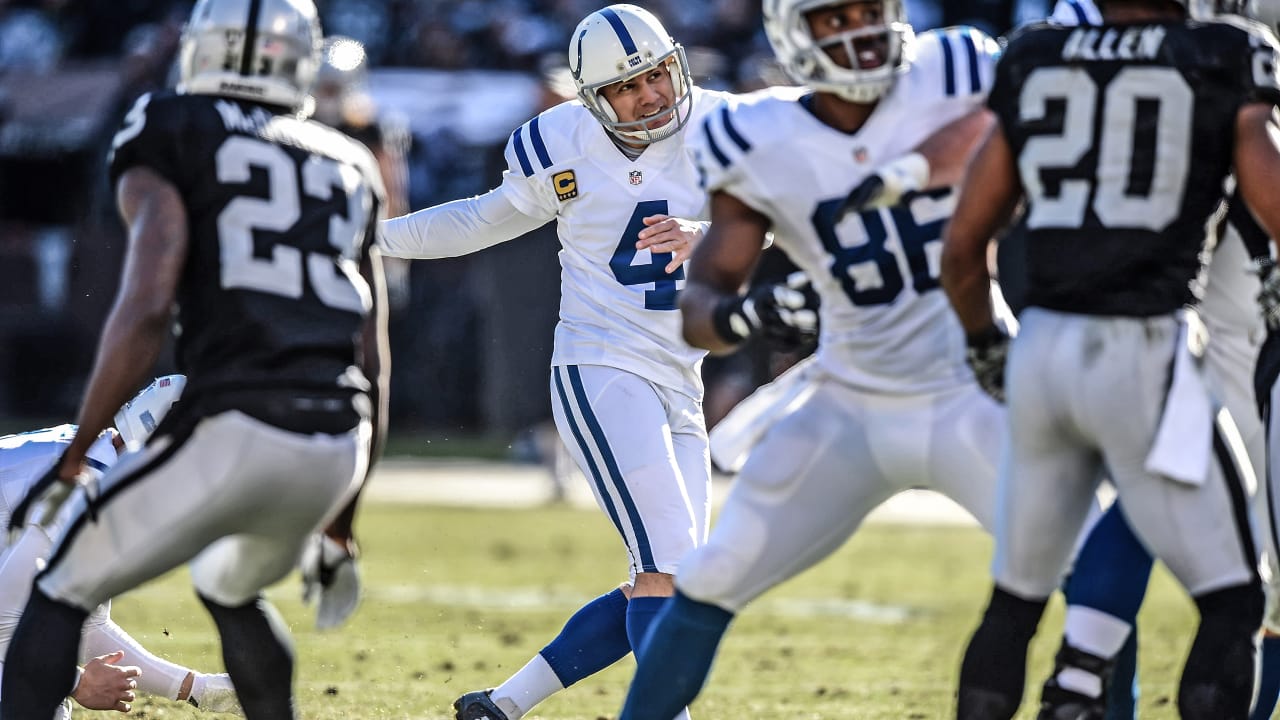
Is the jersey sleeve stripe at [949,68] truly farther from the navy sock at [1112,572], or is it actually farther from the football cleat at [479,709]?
the football cleat at [479,709]

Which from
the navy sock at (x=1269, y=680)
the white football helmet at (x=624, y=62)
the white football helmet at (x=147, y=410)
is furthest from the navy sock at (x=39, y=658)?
the navy sock at (x=1269, y=680)

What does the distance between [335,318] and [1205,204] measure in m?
1.70

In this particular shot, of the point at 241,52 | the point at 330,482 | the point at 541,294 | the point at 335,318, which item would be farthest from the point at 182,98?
the point at 541,294

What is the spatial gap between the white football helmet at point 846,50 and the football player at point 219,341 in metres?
0.95

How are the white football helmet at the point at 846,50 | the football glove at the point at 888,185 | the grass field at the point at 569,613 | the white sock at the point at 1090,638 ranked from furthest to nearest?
the grass field at the point at 569,613 < the white football helmet at the point at 846,50 < the football glove at the point at 888,185 < the white sock at the point at 1090,638

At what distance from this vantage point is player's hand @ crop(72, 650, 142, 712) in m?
4.98

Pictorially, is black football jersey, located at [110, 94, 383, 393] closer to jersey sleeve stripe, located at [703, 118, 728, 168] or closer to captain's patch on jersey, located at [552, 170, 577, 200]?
jersey sleeve stripe, located at [703, 118, 728, 168]

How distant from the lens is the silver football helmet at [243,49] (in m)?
3.93

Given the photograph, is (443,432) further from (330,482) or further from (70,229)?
(330,482)

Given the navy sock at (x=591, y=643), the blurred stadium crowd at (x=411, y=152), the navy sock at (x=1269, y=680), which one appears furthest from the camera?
the blurred stadium crowd at (x=411, y=152)

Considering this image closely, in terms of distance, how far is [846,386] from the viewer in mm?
4012

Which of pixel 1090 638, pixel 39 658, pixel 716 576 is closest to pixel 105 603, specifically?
pixel 39 658

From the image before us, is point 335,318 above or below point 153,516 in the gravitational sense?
above

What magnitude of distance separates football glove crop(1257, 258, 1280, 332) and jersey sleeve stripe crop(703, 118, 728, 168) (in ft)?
4.35
